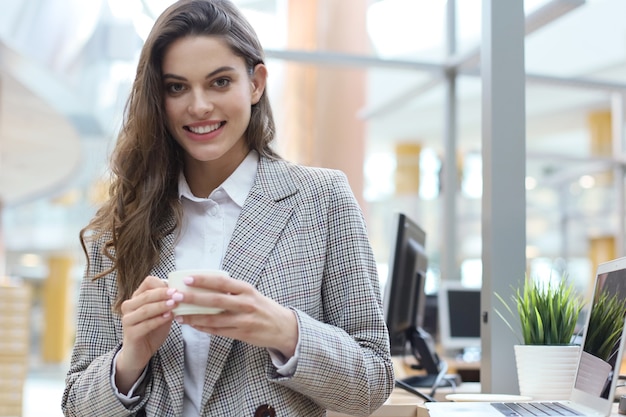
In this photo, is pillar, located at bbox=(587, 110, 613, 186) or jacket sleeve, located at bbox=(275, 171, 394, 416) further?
pillar, located at bbox=(587, 110, 613, 186)

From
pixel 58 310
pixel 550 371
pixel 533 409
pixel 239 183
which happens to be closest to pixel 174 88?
pixel 239 183

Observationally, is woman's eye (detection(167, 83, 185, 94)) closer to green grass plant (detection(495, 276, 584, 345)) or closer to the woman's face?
the woman's face

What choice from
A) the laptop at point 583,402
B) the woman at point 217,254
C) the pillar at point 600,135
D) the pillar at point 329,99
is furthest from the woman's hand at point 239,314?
the pillar at point 600,135

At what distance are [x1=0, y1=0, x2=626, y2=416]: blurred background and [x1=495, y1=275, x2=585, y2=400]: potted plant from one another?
66cm

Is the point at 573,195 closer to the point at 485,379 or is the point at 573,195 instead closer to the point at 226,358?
the point at 485,379

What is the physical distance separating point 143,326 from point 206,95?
1.47 ft

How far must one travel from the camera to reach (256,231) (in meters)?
1.61

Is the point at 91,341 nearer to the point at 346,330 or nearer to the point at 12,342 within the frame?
the point at 346,330

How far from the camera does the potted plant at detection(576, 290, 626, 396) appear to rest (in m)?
1.75

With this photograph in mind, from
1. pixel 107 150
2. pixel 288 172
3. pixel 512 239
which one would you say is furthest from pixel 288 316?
pixel 512 239

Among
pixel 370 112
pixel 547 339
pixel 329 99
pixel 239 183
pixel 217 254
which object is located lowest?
pixel 547 339

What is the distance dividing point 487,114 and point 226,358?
1.33 m

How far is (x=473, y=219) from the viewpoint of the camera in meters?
14.1

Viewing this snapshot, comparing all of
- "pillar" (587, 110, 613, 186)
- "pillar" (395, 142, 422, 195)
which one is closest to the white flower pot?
"pillar" (587, 110, 613, 186)
